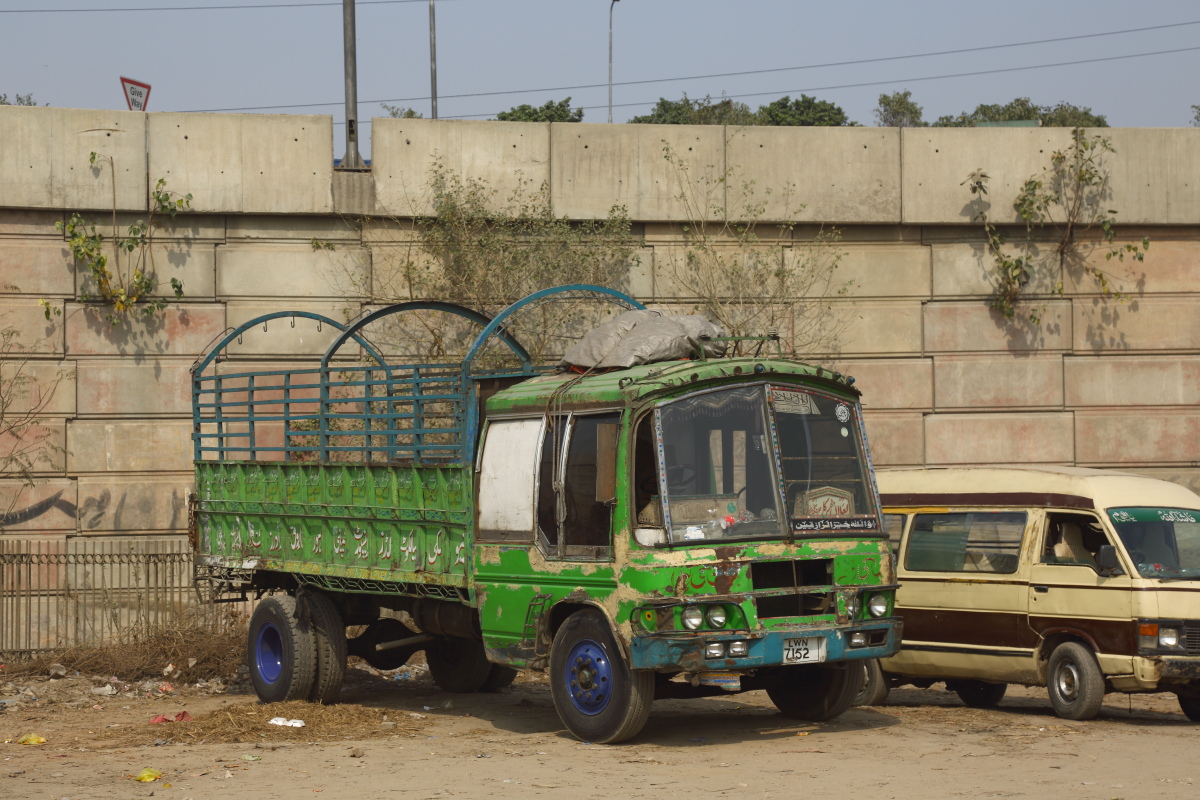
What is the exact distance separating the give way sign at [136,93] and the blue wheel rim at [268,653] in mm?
10340

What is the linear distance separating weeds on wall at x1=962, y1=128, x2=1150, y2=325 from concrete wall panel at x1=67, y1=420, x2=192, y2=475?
11336 millimetres

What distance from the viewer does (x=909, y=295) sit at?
748 inches

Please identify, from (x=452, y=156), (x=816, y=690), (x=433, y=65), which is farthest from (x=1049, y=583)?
(x=433, y=65)

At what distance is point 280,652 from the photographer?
474 inches

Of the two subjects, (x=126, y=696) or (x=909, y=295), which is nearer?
(x=126, y=696)

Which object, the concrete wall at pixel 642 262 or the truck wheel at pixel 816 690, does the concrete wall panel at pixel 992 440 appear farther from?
the truck wheel at pixel 816 690

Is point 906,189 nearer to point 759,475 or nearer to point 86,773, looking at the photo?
point 759,475

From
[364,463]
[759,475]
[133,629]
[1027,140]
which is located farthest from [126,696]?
[1027,140]

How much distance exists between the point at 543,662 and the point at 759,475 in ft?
6.64

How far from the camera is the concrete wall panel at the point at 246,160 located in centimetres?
1788

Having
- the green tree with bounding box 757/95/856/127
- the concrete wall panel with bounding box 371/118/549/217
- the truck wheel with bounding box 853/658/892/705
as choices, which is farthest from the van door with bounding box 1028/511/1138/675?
the green tree with bounding box 757/95/856/127

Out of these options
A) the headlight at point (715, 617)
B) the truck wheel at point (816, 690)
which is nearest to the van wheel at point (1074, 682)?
the truck wheel at point (816, 690)

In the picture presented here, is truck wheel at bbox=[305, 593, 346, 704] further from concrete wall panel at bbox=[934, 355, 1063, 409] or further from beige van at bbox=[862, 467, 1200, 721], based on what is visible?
concrete wall panel at bbox=[934, 355, 1063, 409]

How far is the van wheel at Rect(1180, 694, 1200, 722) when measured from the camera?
36.2 ft
